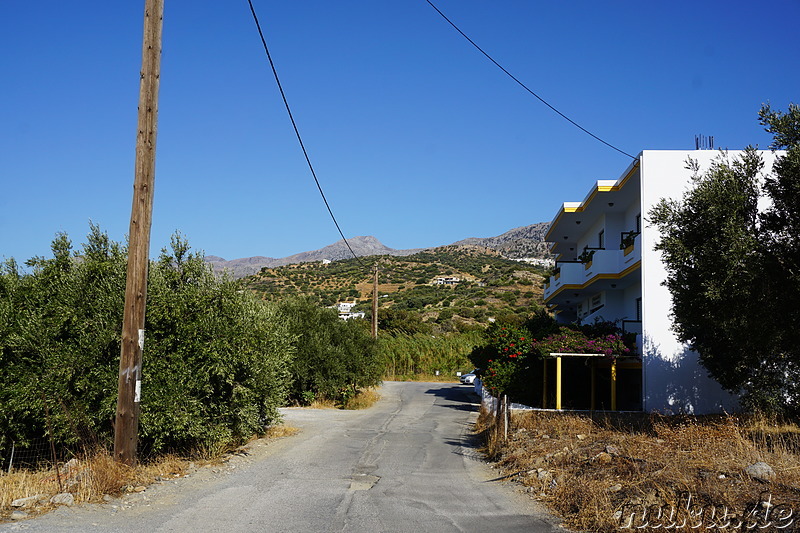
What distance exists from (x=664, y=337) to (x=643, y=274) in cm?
211

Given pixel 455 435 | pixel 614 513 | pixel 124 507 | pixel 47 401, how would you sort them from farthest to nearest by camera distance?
pixel 455 435 → pixel 47 401 → pixel 124 507 → pixel 614 513

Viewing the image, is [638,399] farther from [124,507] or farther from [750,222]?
[124,507]

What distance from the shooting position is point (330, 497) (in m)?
10.0

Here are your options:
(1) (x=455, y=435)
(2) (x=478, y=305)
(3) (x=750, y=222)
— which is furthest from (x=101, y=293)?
(2) (x=478, y=305)

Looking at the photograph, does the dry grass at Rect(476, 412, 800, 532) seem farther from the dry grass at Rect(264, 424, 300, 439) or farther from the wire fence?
the wire fence

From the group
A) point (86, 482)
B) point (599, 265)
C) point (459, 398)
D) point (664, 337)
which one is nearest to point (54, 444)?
point (86, 482)

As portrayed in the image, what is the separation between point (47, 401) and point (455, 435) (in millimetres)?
11312

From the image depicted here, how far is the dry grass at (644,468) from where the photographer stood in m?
7.44

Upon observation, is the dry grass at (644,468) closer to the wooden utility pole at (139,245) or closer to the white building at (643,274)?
the white building at (643,274)

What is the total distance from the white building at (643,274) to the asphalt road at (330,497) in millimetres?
7725

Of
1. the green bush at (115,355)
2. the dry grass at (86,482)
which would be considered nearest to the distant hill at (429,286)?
the green bush at (115,355)

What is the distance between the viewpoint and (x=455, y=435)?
765 inches

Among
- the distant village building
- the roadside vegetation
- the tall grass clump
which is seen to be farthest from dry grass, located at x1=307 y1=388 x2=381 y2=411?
the distant village building

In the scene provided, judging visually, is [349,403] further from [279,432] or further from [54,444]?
[54,444]
